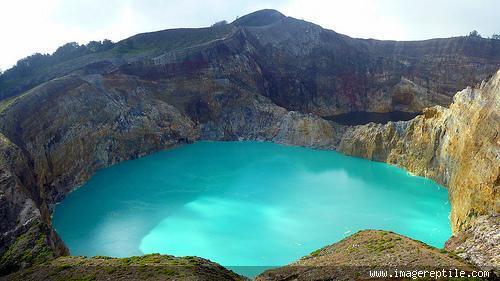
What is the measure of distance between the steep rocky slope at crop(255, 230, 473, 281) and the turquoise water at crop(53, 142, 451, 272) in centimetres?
653

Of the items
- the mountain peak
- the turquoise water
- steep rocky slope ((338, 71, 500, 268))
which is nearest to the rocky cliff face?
steep rocky slope ((338, 71, 500, 268))

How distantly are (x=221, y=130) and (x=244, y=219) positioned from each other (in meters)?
31.3

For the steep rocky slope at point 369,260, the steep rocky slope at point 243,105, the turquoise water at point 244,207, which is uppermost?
the steep rocky slope at point 243,105

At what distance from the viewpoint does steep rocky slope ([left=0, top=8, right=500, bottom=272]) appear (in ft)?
94.7

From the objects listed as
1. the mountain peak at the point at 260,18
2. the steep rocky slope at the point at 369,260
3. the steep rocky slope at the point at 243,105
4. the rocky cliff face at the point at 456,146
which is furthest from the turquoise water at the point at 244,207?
the mountain peak at the point at 260,18

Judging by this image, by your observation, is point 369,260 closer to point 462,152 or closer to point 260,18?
point 462,152

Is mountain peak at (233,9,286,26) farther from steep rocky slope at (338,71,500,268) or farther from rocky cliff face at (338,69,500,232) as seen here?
rocky cliff face at (338,69,500,232)

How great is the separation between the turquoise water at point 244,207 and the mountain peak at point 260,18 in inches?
1543

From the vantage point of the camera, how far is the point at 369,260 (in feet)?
55.3

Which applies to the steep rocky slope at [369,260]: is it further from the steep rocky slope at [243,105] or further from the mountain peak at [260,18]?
the mountain peak at [260,18]

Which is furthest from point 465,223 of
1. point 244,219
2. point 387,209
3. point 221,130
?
point 221,130

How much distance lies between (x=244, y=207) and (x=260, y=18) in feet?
186

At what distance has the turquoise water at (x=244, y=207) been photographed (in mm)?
28672

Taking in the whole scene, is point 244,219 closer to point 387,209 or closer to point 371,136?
point 387,209
